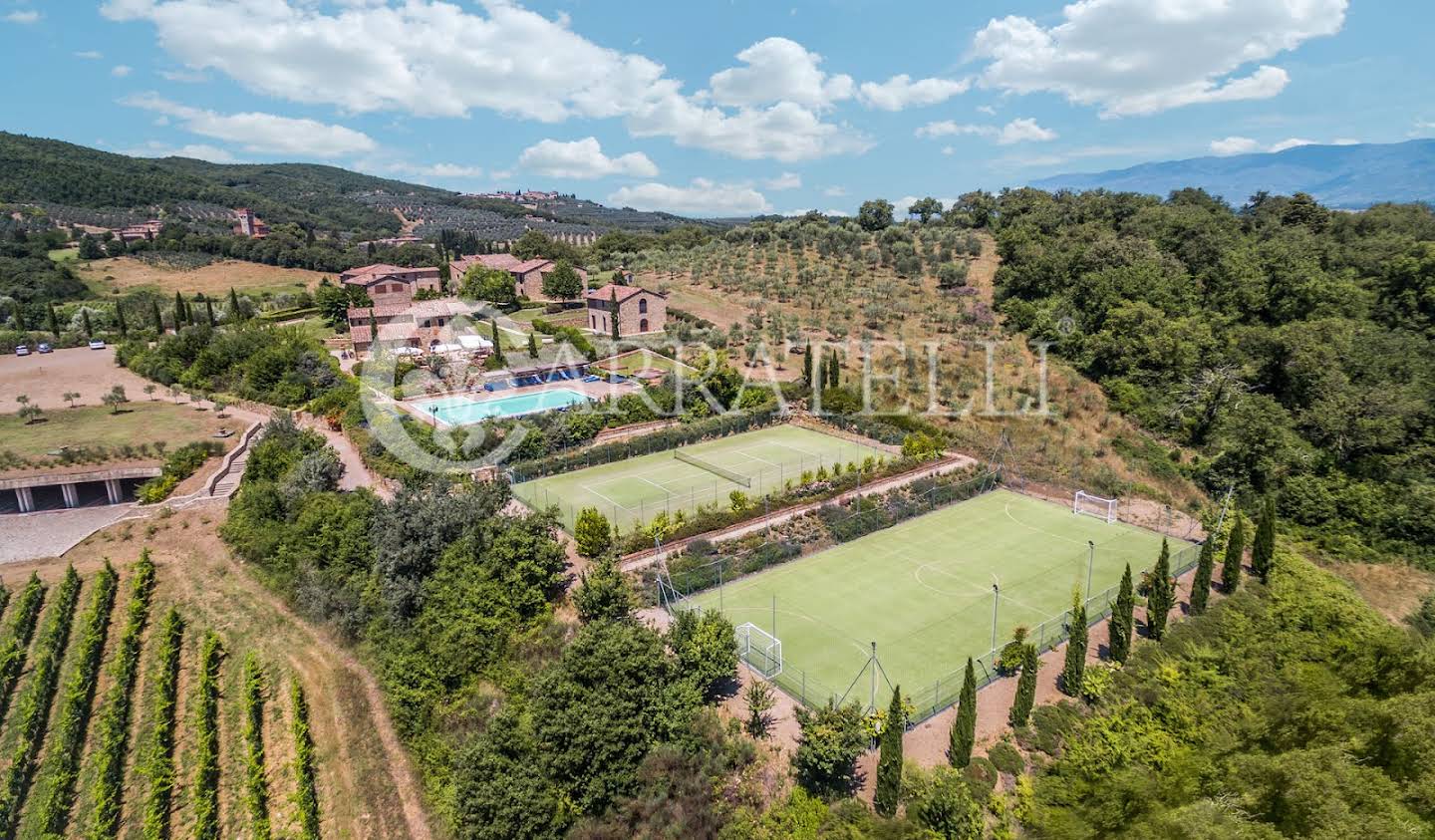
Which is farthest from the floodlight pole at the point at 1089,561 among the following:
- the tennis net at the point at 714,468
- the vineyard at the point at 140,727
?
the vineyard at the point at 140,727

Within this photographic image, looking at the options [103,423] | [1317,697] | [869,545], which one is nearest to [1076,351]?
[869,545]

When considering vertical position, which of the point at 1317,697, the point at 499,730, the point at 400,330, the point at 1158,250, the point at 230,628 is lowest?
the point at 230,628

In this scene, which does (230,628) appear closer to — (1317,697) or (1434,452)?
(1317,697)

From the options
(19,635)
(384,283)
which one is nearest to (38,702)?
(19,635)

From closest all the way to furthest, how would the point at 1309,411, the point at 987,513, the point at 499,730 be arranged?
the point at 499,730 → the point at 987,513 → the point at 1309,411

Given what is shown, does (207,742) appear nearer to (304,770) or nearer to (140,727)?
(140,727)

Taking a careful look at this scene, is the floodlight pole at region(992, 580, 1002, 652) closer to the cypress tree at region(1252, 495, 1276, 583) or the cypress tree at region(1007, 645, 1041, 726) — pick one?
the cypress tree at region(1007, 645, 1041, 726)

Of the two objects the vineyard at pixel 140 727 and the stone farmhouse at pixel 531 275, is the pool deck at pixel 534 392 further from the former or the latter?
the stone farmhouse at pixel 531 275

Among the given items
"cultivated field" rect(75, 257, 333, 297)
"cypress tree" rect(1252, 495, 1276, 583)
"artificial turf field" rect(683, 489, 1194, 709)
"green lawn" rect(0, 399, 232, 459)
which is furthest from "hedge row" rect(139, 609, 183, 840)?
"cultivated field" rect(75, 257, 333, 297)
